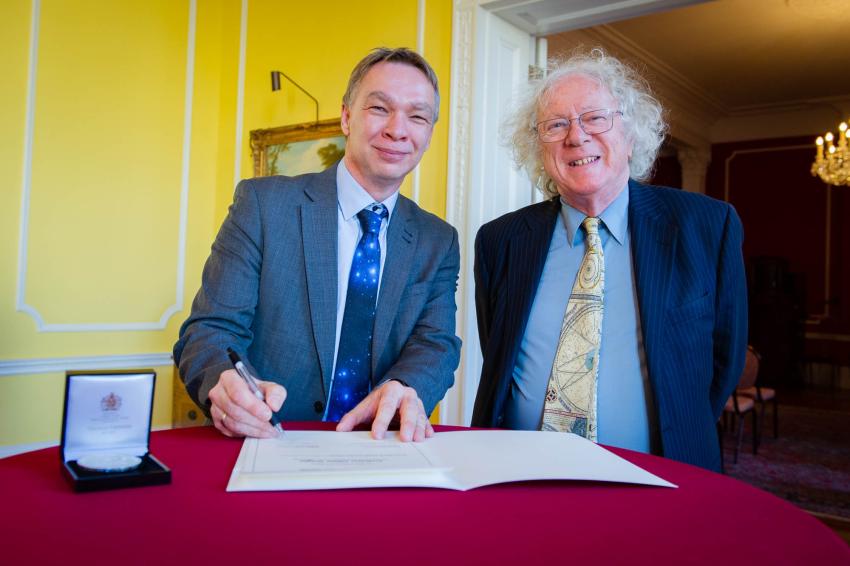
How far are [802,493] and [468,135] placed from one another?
354 centimetres

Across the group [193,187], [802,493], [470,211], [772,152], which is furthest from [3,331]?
[772,152]

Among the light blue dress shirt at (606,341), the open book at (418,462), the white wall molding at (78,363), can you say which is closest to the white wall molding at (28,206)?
the white wall molding at (78,363)

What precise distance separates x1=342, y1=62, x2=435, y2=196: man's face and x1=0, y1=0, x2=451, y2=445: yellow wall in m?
1.66

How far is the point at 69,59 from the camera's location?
3740 mm

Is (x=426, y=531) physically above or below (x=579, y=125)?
below

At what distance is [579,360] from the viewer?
1760mm

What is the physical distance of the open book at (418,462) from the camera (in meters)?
0.95

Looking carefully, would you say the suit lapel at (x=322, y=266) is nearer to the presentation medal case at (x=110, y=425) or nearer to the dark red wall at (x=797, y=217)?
the presentation medal case at (x=110, y=425)

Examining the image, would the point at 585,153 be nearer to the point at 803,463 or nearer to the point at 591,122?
the point at 591,122

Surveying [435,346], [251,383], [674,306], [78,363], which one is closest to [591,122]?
[674,306]

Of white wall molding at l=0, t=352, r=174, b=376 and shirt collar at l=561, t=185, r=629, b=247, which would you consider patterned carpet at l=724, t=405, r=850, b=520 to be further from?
white wall molding at l=0, t=352, r=174, b=376

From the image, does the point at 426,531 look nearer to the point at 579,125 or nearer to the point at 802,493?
the point at 579,125

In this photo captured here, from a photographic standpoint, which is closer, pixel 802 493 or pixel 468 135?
pixel 468 135

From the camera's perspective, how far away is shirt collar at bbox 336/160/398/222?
5.91ft
